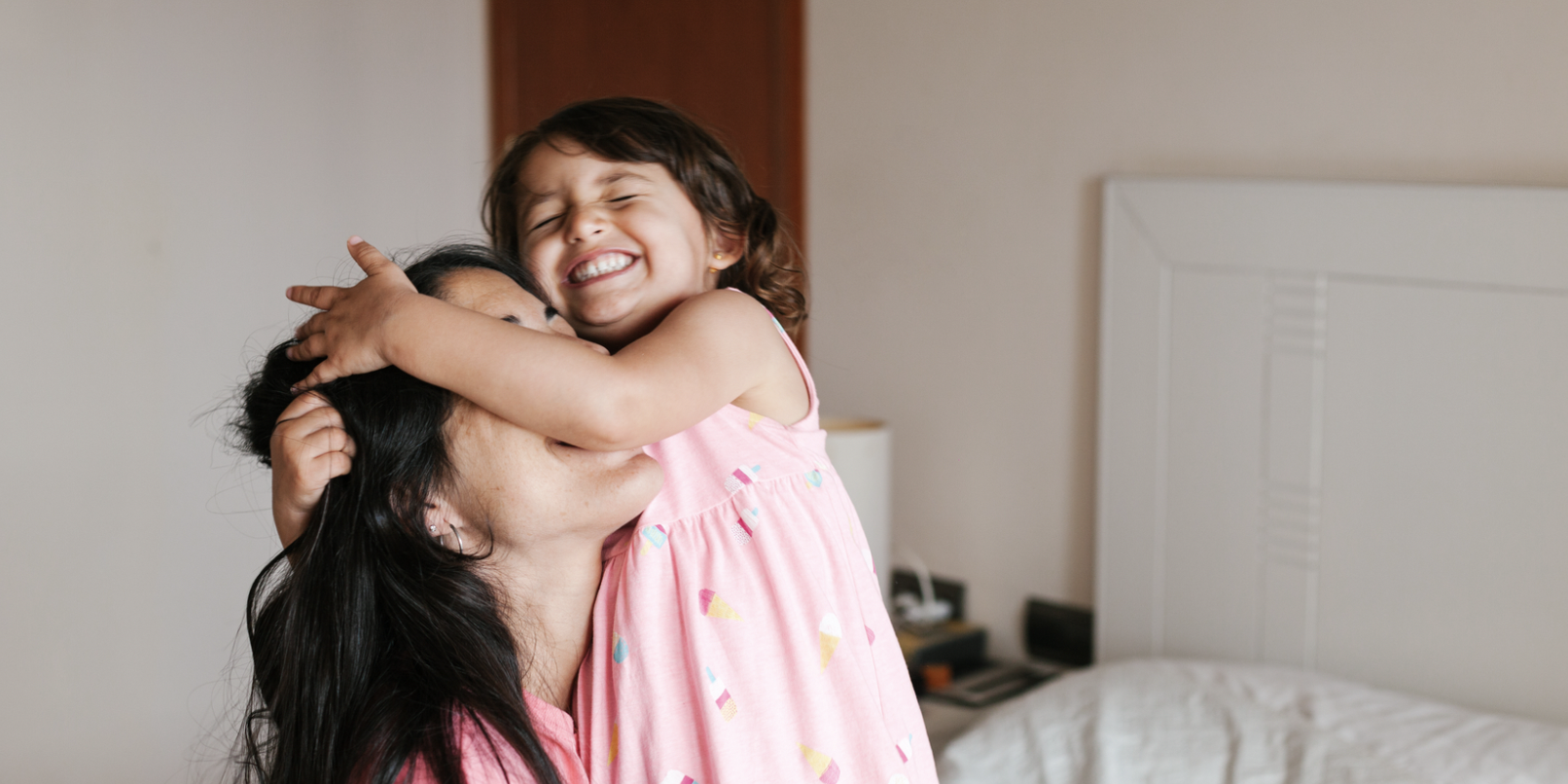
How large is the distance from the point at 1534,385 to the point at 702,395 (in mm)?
1315

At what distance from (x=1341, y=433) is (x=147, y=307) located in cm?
205

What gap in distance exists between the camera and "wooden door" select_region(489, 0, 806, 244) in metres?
2.75

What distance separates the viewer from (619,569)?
1083 mm

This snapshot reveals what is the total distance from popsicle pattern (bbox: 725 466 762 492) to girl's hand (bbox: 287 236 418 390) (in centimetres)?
33

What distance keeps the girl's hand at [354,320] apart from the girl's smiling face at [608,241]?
10.4 inches

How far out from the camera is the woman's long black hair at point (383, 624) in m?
0.92

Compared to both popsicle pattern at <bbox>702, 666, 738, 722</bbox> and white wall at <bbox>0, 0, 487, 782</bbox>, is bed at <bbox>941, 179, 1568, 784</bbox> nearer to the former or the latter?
popsicle pattern at <bbox>702, 666, 738, 722</bbox>

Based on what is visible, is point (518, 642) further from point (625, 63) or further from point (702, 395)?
point (625, 63)

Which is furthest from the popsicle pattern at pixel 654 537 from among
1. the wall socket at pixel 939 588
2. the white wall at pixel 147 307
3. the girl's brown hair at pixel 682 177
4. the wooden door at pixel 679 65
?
the wooden door at pixel 679 65

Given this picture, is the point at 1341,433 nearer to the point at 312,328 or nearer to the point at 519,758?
the point at 519,758

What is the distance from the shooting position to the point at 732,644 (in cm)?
104

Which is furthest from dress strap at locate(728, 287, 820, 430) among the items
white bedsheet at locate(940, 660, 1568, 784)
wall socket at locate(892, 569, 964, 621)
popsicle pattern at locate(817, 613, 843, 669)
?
wall socket at locate(892, 569, 964, 621)

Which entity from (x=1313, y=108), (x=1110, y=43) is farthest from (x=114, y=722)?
(x=1313, y=108)

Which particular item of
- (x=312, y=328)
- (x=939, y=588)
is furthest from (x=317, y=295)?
(x=939, y=588)
